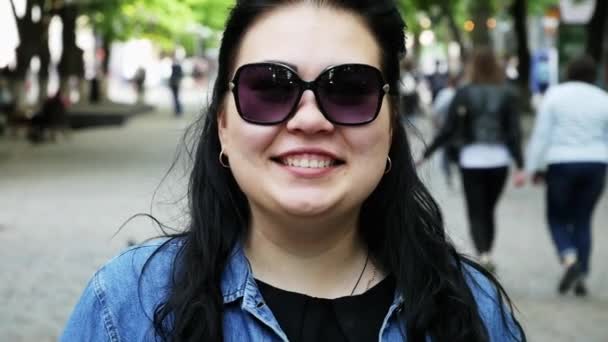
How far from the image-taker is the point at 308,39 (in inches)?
87.5

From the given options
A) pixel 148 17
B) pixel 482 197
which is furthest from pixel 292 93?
pixel 148 17

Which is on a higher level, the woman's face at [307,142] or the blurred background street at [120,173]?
the woman's face at [307,142]

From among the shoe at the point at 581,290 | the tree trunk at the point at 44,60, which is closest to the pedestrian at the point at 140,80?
the tree trunk at the point at 44,60

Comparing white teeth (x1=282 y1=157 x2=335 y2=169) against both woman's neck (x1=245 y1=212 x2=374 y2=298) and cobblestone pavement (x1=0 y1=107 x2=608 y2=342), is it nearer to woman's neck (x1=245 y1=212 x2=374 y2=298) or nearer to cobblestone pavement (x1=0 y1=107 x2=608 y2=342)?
woman's neck (x1=245 y1=212 x2=374 y2=298)

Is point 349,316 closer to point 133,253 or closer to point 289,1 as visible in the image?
point 133,253

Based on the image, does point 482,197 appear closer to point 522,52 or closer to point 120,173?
point 120,173

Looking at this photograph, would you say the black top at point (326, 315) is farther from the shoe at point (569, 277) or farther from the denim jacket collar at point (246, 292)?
the shoe at point (569, 277)

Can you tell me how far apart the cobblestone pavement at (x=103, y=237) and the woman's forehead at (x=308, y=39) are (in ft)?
2.62

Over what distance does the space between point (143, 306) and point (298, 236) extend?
342 millimetres

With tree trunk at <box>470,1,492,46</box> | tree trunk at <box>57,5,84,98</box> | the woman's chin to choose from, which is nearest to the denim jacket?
the woman's chin

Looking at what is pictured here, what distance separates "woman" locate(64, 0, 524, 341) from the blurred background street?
1.05ft

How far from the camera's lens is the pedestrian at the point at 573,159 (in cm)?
862

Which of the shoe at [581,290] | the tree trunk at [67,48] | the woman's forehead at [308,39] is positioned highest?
the woman's forehead at [308,39]

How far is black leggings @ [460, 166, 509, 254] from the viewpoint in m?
8.82
